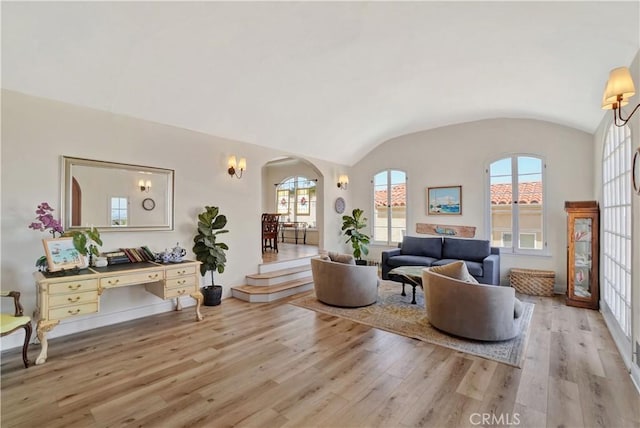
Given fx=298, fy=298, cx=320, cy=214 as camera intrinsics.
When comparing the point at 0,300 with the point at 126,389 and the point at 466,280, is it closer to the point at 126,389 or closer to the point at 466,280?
the point at 126,389

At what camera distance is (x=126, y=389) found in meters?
2.29

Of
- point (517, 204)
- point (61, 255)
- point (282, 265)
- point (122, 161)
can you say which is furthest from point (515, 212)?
point (61, 255)

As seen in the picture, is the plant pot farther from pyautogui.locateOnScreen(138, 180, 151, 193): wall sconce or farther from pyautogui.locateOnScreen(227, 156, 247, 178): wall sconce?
pyautogui.locateOnScreen(227, 156, 247, 178): wall sconce

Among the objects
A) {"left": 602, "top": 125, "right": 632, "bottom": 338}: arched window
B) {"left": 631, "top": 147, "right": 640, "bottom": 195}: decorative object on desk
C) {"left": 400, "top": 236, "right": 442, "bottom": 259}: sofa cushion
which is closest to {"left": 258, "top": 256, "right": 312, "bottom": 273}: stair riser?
{"left": 400, "top": 236, "right": 442, "bottom": 259}: sofa cushion

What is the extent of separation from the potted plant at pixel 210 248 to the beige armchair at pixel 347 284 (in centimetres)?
151

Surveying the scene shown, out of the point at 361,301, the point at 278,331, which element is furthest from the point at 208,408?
the point at 361,301

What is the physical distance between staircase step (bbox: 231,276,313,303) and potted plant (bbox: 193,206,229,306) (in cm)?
40

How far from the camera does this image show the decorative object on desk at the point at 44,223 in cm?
299

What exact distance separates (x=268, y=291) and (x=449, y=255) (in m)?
3.40

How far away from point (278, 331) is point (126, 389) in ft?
5.03

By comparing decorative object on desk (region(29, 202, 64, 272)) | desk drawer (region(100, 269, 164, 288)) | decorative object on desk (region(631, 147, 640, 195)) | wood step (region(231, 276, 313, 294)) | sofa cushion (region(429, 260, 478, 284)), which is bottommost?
wood step (region(231, 276, 313, 294))

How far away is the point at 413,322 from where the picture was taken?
3.67 metres

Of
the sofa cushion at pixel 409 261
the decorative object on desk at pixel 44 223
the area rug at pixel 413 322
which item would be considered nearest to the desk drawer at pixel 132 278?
the decorative object on desk at pixel 44 223

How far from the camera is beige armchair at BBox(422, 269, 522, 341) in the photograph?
3033 millimetres
